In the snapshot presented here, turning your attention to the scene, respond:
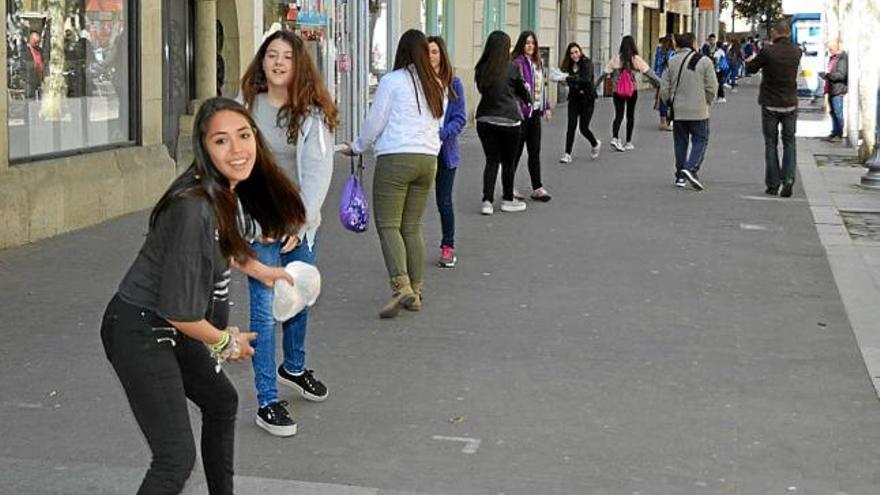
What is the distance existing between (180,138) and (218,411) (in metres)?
10.7

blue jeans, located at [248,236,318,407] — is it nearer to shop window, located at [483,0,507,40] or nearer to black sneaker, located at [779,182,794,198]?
black sneaker, located at [779,182,794,198]

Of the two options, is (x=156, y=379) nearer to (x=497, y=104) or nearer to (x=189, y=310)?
(x=189, y=310)

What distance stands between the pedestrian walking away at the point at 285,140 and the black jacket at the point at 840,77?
18697 millimetres

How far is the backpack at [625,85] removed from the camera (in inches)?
845

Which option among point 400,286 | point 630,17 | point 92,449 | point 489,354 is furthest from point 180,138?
point 630,17

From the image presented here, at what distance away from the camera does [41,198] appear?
11.1 metres

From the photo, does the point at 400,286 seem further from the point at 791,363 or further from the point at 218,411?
the point at 218,411

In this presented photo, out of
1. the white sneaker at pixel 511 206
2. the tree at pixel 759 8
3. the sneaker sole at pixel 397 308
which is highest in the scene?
the tree at pixel 759 8

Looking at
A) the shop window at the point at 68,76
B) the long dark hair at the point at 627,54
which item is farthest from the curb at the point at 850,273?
the shop window at the point at 68,76

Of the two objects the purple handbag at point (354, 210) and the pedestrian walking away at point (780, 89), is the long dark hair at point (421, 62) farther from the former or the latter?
the pedestrian walking away at point (780, 89)

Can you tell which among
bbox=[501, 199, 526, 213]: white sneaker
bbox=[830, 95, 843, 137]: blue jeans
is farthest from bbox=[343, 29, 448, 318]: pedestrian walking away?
bbox=[830, 95, 843, 137]: blue jeans

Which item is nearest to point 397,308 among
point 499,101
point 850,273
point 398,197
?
point 398,197

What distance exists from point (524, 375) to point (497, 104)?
6.01 m

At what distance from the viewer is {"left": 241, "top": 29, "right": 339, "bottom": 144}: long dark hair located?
19.9ft
